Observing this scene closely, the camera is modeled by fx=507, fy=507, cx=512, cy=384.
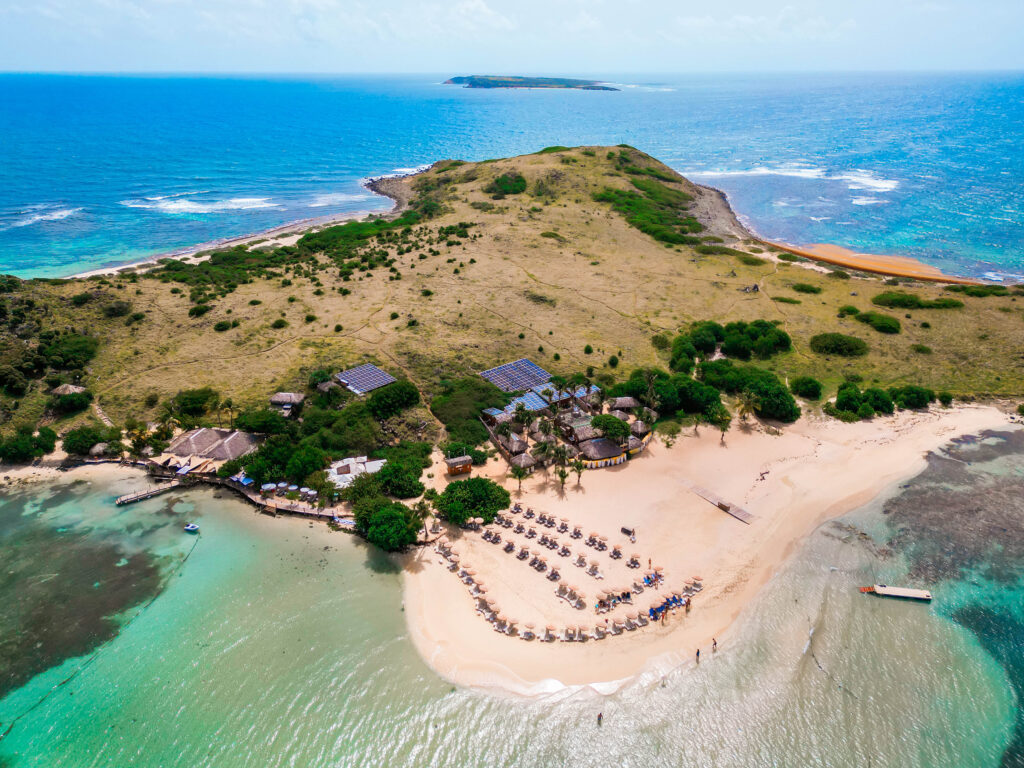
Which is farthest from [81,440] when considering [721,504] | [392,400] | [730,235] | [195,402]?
[730,235]

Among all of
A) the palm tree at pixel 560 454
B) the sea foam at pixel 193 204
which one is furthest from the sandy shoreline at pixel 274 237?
the palm tree at pixel 560 454

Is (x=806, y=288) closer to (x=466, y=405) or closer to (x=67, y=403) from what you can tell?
(x=466, y=405)

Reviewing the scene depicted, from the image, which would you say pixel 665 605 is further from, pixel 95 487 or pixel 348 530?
pixel 95 487

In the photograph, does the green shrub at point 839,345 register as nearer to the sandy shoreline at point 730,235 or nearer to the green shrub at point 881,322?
the green shrub at point 881,322

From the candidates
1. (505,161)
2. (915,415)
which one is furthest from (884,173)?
(915,415)

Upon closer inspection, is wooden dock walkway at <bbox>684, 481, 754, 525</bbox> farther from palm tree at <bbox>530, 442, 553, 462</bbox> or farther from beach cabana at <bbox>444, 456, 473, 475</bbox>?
beach cabana at <bbox>444, 456, 473, 475</bbox>
